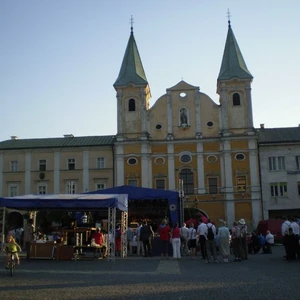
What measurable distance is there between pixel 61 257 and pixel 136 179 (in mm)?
26379

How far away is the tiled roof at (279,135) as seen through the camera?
156ft

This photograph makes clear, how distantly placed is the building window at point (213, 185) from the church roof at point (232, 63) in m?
10.2

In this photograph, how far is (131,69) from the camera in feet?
166

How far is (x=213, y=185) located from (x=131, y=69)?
48.6ft

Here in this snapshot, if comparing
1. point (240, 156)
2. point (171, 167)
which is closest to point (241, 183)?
point (240, 156)

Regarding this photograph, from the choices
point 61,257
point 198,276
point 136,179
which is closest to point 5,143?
point 136,179

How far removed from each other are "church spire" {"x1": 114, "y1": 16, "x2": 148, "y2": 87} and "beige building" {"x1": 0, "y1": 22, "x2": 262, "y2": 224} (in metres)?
0.13

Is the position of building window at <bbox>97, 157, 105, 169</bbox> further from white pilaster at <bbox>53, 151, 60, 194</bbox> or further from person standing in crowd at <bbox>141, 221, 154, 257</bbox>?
person standing in crowd at <bbox>141, 221, 154, 257</bbox>

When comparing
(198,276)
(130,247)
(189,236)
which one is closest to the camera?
(198,276)

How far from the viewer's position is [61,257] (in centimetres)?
2077

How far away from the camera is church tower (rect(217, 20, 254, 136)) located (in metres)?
47.1

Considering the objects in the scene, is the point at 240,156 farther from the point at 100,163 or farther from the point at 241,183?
the point at 100,163

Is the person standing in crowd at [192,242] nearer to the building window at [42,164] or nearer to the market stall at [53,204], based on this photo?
the market stall at [53,204]

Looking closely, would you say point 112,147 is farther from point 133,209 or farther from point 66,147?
point 133,209
